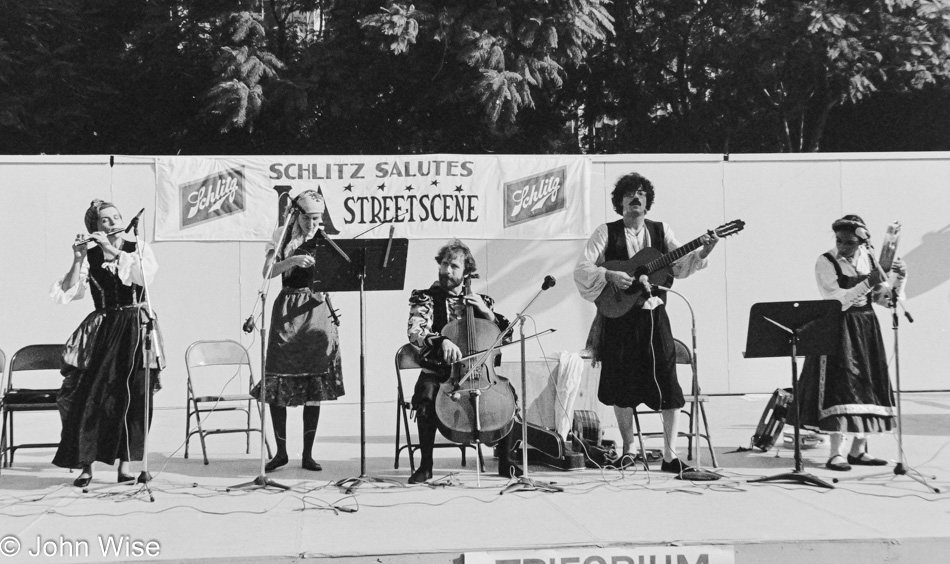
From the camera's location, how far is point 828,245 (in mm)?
10352

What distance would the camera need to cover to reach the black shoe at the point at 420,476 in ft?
20.4

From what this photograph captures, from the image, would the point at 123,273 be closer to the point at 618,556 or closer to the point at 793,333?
the point at 618,556

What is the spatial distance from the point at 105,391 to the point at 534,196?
516 cm

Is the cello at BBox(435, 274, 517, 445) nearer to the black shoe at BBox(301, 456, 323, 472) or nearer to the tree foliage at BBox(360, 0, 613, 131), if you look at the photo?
the black shoe at BBox(301, 456, 323, 472)

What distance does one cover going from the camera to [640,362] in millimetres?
6492

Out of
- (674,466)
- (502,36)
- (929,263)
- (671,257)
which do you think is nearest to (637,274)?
(671,257)

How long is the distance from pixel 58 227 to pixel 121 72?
204 inches

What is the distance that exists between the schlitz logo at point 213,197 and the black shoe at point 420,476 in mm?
4599

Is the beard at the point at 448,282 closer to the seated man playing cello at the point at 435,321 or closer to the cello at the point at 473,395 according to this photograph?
the seated man playing cello at the point at 435,321

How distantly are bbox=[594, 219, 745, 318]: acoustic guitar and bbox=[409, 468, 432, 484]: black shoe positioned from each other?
161 centimetres

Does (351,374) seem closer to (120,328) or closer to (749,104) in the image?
(120,328)

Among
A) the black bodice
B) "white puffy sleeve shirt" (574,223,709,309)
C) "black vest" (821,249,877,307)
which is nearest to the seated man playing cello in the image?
"white puffy sleeve shirt" (574,223,709,309)

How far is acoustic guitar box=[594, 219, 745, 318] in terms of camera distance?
20.7 feet

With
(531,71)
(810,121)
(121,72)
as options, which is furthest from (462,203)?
(810,121)
